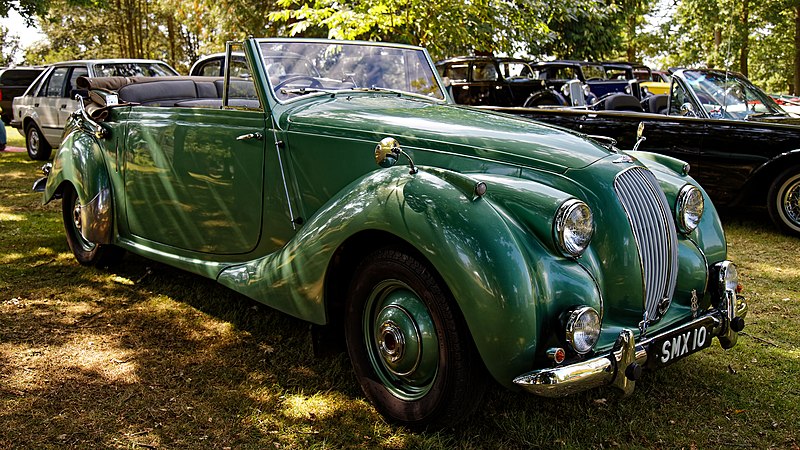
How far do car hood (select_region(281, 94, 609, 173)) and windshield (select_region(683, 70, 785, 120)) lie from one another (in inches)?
198

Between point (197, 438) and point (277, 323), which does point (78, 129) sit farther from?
point (197, 438)

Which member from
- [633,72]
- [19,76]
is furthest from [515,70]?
[19,76]

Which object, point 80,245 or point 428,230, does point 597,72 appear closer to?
point 80,245

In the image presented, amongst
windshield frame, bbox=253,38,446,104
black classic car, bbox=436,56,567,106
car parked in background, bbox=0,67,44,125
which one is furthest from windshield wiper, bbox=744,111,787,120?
car parked in background, bbox=0,67,44,125

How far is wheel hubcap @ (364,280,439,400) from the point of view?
3.04 m

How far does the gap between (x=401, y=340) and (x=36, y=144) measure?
12074 millimetres

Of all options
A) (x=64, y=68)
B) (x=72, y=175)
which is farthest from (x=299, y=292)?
(x=64, y=68)

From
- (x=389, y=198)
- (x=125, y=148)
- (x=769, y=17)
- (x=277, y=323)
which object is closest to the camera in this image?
(x=389, y=198)

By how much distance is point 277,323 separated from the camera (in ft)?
14.8

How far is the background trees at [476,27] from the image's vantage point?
34.1ft

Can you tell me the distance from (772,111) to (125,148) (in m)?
6.92

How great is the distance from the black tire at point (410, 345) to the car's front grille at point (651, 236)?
85cm

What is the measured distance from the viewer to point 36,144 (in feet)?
43.0

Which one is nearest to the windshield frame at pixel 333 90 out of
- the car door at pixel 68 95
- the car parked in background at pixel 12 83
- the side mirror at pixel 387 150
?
the side mirror at pixel 387 150
